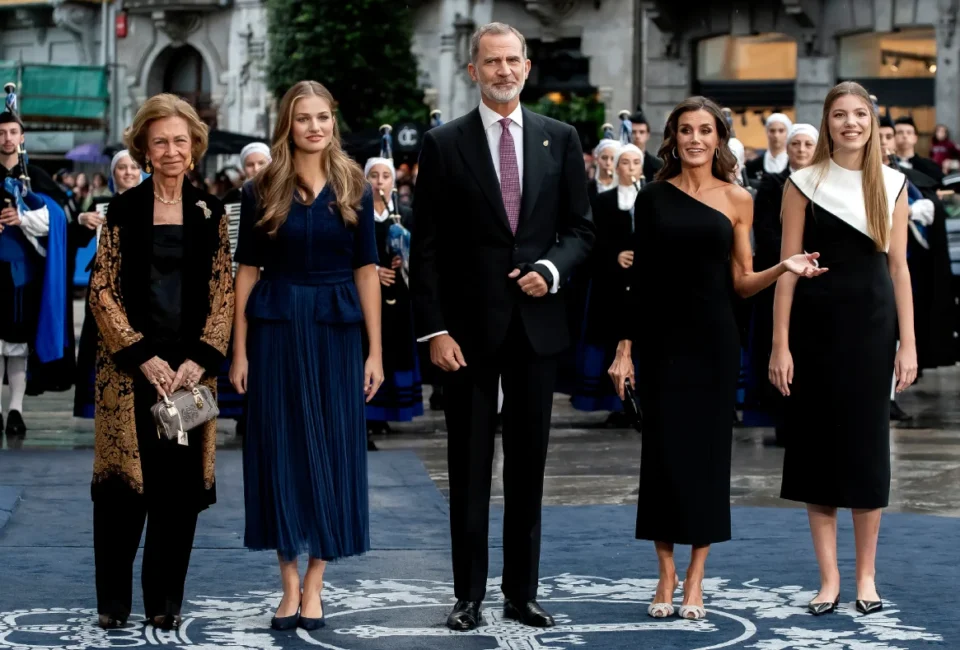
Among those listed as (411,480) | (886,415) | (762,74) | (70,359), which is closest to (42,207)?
(70,359)

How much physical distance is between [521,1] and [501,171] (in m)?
27.6

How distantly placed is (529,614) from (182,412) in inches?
53.5

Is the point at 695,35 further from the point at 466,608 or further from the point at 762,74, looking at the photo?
the point at 466,608

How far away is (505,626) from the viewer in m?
6.86

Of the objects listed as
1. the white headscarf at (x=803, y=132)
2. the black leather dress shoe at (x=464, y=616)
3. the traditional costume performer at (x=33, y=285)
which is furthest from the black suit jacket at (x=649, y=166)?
the black leather dress shoe at (x=464, y=616)

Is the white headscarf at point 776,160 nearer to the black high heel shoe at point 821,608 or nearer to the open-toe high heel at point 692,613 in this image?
the black high heel shoe at point 821,608

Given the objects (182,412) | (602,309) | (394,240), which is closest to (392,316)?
(394,240)

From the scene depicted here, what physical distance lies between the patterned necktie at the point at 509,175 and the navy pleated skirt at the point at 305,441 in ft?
2.22

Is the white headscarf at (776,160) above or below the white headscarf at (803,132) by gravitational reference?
below

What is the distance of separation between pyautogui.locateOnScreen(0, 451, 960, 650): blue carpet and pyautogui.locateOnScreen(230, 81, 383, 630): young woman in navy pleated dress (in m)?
0.33

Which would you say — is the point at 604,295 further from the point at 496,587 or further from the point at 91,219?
the point at 496,587

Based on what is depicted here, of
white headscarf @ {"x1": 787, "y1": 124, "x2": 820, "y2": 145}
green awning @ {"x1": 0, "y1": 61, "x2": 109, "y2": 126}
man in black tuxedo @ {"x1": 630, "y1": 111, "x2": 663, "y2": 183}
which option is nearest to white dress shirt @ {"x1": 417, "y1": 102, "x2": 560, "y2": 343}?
white headscarf @ {"x1": 787, "y1": 124, "x2": 820, "y2": 145}

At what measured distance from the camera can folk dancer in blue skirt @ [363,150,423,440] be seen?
12914 millimetres

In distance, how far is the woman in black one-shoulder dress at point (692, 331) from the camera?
7090mm
